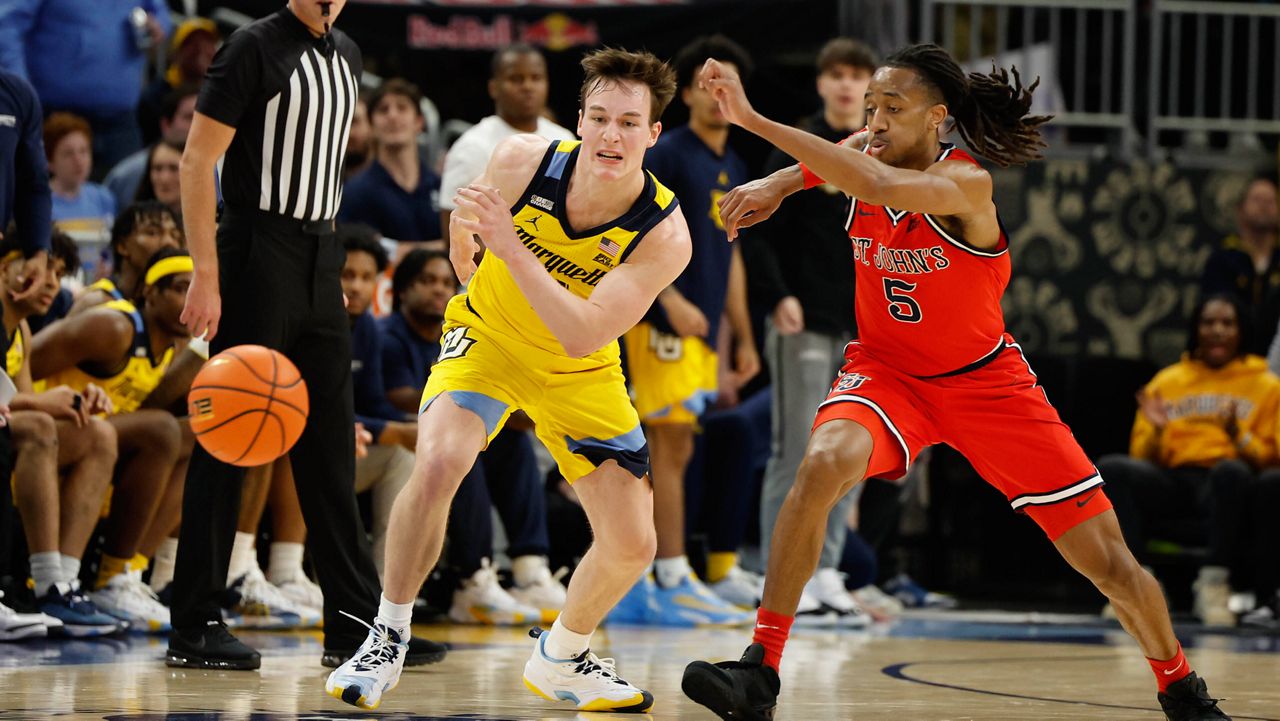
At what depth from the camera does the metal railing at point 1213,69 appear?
1115 cm

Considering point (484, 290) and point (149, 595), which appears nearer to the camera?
point (484, 290)

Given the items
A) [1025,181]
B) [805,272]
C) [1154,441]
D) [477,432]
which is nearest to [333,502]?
[477,432]

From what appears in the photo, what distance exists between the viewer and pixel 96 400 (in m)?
6.60

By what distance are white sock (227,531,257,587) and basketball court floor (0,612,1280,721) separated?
1.11 ft

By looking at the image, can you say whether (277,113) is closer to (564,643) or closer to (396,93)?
(564,643)

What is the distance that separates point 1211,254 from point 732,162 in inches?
150

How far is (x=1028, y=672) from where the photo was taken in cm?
632

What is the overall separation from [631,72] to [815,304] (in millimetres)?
3712

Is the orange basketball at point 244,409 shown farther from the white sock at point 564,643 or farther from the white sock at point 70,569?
the white sock at point 70,569

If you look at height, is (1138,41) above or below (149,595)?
above

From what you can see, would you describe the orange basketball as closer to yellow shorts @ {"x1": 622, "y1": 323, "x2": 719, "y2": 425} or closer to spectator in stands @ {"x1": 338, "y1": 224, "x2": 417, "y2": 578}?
spectator in stands @ {"x1": 338, "y1": 224, "x2": 417, "y2": 578}

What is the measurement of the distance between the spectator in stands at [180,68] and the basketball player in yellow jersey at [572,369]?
4794 mm

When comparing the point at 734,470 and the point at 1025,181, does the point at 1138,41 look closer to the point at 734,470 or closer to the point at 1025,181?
the point at 1025,181

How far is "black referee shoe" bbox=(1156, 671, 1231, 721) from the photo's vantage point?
15.5ft
